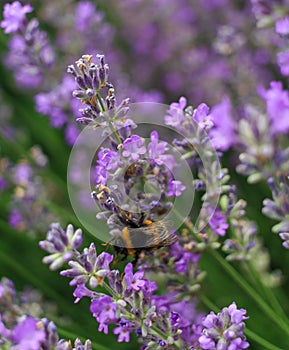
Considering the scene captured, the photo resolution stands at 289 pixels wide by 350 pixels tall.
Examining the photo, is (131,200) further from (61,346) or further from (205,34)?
(205,34)

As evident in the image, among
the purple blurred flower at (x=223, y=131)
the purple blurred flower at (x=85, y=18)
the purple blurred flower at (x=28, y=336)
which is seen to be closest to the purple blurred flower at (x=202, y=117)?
the purple blurred flower at (x=223, y=131)

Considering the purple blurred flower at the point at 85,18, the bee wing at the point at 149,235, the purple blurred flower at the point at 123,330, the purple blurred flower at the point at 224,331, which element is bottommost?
the purple blurred flower at the point at 224,331

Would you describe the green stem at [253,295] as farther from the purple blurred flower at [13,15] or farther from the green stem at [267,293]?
the purple blurred flower at [13,15]

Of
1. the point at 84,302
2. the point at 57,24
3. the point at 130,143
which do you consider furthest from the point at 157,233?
the point at 57,24

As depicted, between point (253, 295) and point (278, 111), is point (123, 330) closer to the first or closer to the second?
point (253, 295)

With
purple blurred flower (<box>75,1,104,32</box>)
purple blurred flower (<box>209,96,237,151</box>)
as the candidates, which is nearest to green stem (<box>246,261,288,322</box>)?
purple blurred flower (<box>209,96,237,151</box>)
